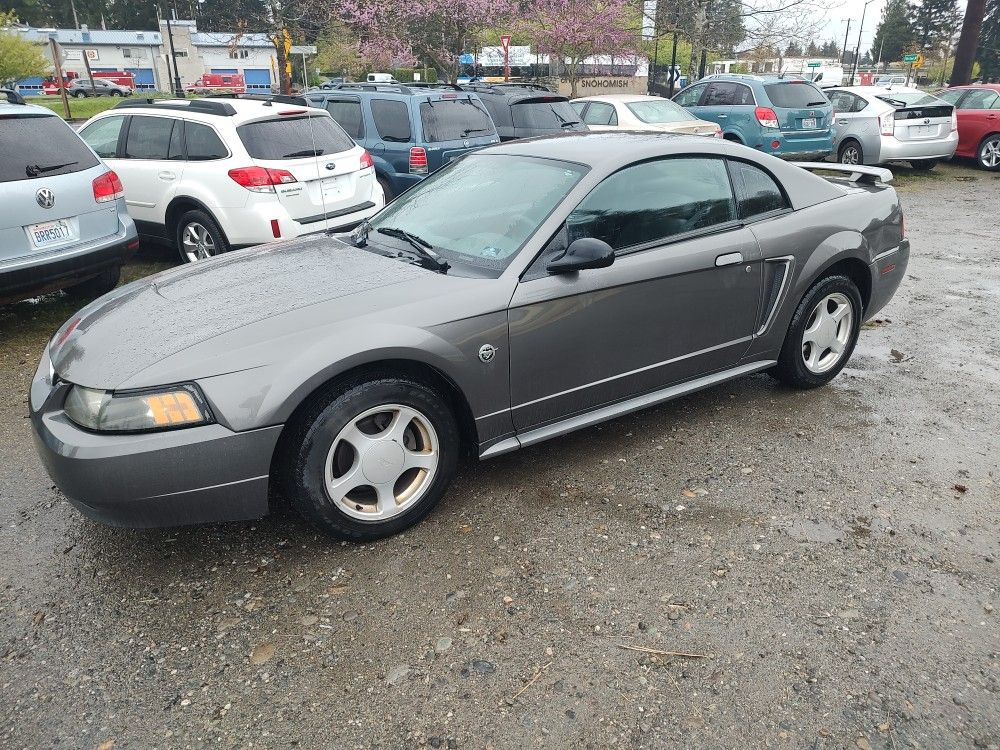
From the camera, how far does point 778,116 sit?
1249 centimetres

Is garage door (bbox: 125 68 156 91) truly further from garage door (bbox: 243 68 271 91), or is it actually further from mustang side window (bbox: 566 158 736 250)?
mustang side window (bbox: 566 158 736 250)

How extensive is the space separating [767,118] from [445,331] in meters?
11.3

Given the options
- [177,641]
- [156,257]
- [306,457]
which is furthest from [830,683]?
[156,257]

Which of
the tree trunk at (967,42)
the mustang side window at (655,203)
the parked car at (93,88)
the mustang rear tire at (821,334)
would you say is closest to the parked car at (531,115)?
the mustang rear tire at (821,334)

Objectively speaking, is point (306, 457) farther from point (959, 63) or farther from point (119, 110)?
point (959, 63)

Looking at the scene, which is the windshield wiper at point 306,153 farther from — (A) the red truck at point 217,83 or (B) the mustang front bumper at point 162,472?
(A) the red truck at point 217,83

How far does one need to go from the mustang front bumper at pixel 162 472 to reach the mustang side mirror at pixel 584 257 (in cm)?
135

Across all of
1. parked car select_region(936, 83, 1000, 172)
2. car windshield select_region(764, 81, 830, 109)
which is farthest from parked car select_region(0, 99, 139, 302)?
parked car select_region(936, 83, 1000, 172)

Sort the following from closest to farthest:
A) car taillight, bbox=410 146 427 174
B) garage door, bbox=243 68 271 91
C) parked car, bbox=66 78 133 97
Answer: car taillight, bbox=410 146 427 174 → parked car, bbox=66 78 133 97 → garage door, bbox=243 68 271 91

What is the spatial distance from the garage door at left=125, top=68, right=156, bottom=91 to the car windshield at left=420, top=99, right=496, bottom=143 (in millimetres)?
72245

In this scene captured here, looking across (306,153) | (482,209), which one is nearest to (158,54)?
(306,153)

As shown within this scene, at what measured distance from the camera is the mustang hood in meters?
2.83

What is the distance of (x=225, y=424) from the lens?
2650 mm

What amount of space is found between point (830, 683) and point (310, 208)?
5.66 metres
